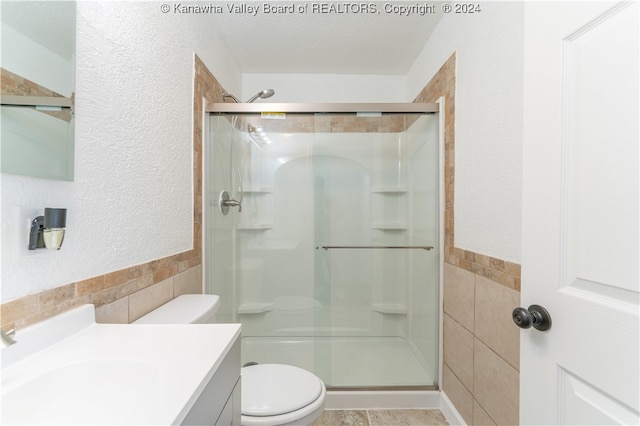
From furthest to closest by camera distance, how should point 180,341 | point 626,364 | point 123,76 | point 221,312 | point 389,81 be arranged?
point 389,81, point 221,312, point 123,76, point 180,341, point 626,364

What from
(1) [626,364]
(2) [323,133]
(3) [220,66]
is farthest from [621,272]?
(3) [220,66]

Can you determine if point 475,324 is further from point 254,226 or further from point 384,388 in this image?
point 254,226

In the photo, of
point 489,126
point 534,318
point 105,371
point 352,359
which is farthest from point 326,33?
point 352,359

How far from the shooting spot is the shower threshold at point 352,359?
5.72ft

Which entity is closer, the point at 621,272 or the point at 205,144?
the point at 621,272

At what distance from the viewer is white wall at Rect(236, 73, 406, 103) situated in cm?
251

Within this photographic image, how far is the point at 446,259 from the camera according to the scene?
1664mm

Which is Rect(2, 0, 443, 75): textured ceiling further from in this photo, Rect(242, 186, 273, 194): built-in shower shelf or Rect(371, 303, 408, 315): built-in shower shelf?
Rect(371, 303, 408, 315): built-in shower shelf

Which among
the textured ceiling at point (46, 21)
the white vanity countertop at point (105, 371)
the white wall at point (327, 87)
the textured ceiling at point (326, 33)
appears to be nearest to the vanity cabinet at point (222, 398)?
the white vanity countertop at point (105, 371)

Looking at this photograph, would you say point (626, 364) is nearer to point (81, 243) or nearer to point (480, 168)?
point (480, 168)

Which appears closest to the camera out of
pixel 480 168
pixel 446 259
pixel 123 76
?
pixel 123 76

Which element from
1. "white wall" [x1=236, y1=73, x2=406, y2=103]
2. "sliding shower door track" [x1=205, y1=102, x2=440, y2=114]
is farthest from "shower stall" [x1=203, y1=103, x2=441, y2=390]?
"white wall" [x1=236, y1=73, x2=406, y2=103]

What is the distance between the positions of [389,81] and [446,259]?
65.2 inches

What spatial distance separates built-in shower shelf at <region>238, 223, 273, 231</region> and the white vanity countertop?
1.24m
